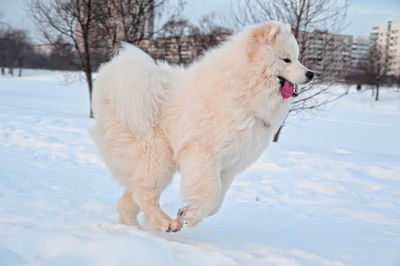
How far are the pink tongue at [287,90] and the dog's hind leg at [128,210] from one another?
1.73 meters

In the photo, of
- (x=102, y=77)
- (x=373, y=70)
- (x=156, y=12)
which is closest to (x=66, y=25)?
(x=156, y=12)

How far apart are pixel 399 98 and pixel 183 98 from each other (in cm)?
4174

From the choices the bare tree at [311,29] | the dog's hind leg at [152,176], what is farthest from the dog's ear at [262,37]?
the bare tree at [311,29]

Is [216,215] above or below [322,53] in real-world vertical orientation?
below

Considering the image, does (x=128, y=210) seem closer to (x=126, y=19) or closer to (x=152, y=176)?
(x=152, y=176)

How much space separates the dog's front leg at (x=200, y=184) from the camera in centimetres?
300

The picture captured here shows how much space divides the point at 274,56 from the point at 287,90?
1.03 ft

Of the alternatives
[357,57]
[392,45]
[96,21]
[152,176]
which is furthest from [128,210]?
[357,57]

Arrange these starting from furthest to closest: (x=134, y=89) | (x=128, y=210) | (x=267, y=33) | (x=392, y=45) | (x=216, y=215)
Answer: (x=392, y=45)
(x=216, y=215)
(x=128, y=210)
(x=134, y=89)
(x=267, y=33)

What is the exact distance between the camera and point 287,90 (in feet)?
10.1

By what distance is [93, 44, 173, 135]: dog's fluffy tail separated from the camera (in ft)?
10.5

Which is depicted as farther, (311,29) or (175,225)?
(311,29)

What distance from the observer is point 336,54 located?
1130 centimetres

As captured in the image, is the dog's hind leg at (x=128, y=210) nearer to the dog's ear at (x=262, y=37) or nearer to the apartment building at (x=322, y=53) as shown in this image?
the dog's ear at (x=262, y=37)
